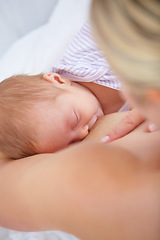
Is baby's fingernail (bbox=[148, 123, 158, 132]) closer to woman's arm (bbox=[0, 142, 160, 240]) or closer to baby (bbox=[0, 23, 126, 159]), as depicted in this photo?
woman's arm (bbox=[0, 142, 160, 240])

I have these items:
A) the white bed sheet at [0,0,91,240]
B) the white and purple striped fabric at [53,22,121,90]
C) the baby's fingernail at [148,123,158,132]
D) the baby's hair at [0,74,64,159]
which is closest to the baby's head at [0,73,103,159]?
the baby's hair at [0,74,64,159]

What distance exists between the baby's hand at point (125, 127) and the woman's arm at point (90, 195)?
7.3 inches

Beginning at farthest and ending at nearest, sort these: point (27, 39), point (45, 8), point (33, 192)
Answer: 1. point (45, 8)
2. point (27, 39)
3. point (33, 192)

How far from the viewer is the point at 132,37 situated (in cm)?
52

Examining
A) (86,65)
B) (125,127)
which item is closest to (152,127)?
(125,127)

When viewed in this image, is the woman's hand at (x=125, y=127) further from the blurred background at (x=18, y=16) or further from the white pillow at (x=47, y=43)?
the blurred background at (x=18, y=16)

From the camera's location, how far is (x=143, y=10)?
51 centimetres

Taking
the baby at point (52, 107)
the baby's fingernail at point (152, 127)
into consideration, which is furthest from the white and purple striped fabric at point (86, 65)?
the baby's fingernail at point (152, 127)

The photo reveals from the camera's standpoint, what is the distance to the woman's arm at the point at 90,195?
2.29 ft

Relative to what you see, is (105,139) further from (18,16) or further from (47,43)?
(18,16)

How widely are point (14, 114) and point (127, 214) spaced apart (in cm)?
52

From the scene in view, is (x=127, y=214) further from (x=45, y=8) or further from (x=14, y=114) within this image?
(x=45, y=8)

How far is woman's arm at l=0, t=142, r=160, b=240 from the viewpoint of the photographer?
698mm

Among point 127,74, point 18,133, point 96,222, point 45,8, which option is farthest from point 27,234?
point 45,8
